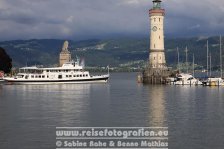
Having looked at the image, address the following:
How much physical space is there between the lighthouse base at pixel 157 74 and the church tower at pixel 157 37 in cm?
149

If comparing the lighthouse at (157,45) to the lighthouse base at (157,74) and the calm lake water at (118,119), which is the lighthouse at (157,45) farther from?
the calm lake water at (118,119)

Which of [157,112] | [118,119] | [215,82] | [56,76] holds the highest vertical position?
[56,76]

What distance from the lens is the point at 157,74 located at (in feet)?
402

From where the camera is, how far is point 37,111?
58781mm

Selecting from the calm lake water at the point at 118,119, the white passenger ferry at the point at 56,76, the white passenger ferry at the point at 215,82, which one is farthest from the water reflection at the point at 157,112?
the white passenger ferry at the point at 56,76

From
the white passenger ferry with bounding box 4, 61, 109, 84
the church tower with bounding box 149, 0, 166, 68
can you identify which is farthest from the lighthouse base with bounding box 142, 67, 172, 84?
the white passenger ferry with bounding box 4, 61, 109, 84

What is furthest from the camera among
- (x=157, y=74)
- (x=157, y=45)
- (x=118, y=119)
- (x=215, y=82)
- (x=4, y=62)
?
(x=4, y=62)

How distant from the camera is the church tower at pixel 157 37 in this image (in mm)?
118312

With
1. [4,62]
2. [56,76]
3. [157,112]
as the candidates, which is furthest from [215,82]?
[4,62]

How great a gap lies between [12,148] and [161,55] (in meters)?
85.0

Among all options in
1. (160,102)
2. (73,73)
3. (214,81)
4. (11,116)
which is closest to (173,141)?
(11,116)

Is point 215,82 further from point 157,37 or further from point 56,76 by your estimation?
point 56,76

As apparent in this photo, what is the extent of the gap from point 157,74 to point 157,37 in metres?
9.98

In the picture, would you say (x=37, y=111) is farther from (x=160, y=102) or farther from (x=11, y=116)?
(x=160, y=102)
